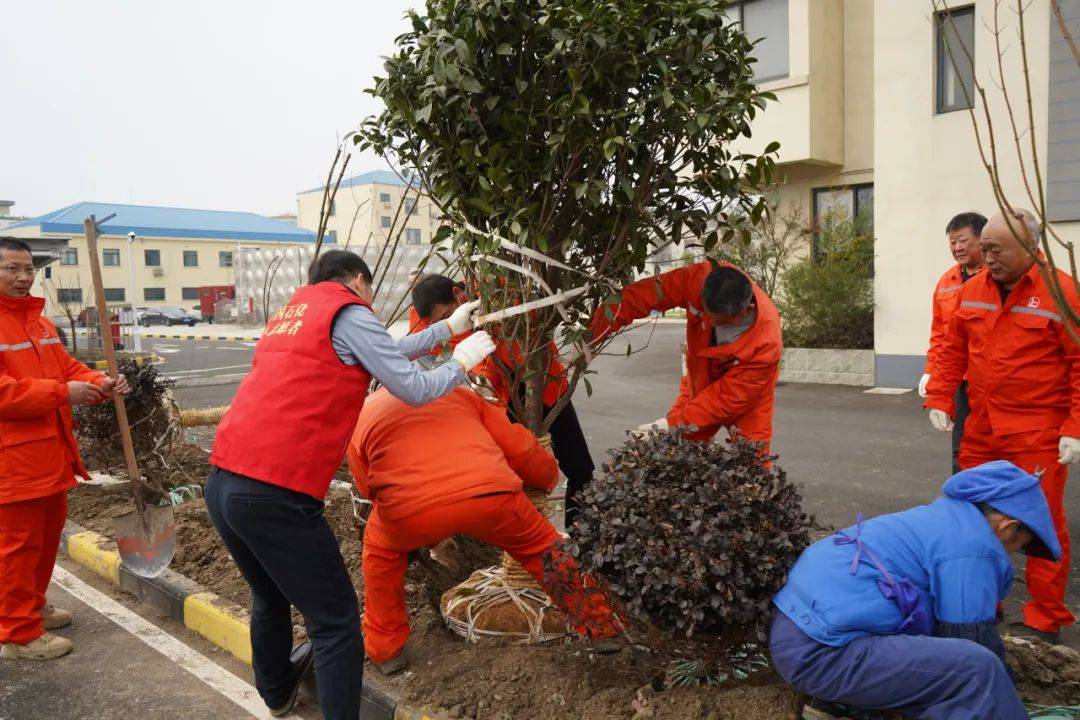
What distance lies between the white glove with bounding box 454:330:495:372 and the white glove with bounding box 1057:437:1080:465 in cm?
245

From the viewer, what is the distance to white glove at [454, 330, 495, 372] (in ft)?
10.3

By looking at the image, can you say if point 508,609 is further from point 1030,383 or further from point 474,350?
point 1030,383

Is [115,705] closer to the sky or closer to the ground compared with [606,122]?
closer to the ground

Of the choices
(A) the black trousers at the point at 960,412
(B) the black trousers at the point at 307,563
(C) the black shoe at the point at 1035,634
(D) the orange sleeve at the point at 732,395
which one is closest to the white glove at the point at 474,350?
(B) the black trousers at the point at 307,563

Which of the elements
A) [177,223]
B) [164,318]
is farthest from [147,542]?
[177,223]

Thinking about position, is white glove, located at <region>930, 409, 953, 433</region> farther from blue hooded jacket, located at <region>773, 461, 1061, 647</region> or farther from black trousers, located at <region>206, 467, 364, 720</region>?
black trousers, located at <region>206, 467, 364, 720</region>

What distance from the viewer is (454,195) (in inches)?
130

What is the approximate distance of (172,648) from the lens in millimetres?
4164

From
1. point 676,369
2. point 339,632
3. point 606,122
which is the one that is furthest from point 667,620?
point 676,369

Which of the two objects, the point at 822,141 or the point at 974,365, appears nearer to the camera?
the point at 974,365

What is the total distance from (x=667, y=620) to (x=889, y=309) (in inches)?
372

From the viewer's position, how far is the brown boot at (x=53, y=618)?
4355mm

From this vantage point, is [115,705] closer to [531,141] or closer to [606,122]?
[531,141]

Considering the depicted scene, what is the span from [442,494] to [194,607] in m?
2.15
